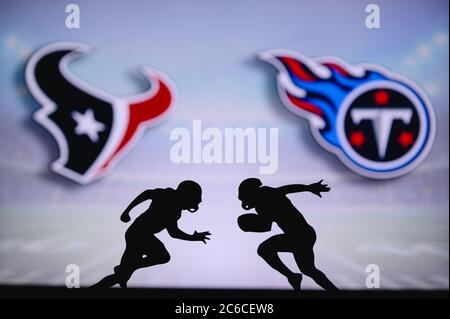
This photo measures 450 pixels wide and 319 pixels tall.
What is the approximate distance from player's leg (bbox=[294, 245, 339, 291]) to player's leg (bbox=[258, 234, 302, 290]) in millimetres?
64

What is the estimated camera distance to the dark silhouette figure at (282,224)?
3.33m

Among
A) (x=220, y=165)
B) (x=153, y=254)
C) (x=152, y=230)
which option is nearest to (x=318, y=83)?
(x=220, y=165)

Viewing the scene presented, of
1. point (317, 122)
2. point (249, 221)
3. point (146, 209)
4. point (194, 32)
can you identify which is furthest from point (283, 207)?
point (194, 32)

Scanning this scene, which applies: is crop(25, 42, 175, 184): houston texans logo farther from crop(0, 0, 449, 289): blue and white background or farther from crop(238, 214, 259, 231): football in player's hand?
crop(238, 214, 259, 231): football in player's hand

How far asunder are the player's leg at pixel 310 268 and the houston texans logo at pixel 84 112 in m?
1.41

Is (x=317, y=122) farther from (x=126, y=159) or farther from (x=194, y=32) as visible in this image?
(x=126, y=159)

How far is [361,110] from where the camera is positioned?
339cm

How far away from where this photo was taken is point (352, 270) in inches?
131

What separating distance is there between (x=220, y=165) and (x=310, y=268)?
98cm

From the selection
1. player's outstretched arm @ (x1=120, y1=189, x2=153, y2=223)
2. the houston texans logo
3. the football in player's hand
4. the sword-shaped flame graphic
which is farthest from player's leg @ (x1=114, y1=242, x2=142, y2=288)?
the sword-shaped flame graphic

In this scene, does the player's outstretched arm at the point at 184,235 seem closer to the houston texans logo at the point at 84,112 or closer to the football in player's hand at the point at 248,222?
the football in player's hand at the point at 248,222

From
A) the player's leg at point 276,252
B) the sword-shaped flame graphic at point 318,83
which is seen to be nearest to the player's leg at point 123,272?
the player's leg at point 276,252

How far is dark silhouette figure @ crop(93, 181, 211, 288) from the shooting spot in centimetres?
335

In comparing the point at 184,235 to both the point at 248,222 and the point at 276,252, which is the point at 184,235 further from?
the point at 276,252
